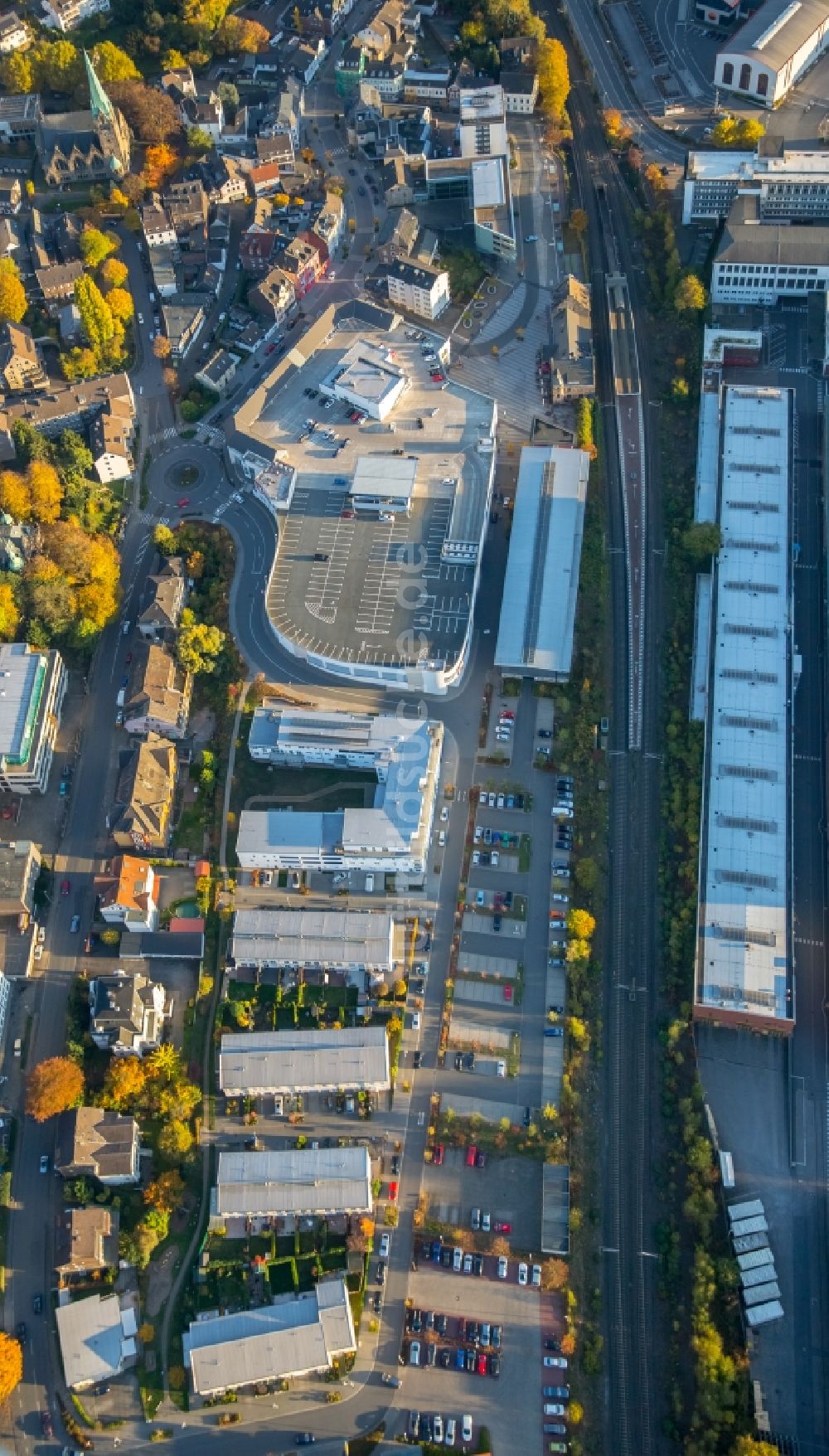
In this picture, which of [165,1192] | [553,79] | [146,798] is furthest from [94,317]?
[165,1192]

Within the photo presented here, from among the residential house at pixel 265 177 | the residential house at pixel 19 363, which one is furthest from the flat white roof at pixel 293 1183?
the residential house at pixel 265 177

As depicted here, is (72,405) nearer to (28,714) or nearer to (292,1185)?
(28,714)

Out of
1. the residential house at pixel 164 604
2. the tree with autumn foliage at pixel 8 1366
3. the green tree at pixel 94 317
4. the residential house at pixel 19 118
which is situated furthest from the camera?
the residential house at pixel 19 118

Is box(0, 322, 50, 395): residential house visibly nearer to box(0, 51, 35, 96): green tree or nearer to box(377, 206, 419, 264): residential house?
box(377, 206, 419, 264): residential house

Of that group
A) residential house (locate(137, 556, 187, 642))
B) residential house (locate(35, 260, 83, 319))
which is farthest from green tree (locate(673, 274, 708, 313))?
residential house (locate(35, 260, 83, 319))

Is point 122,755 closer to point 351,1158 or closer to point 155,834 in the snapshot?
point 155,834

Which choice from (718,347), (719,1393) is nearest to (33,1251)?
(719,1393)

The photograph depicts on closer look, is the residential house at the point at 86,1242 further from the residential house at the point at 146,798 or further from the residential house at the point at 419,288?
the residential house at the point at 419,288

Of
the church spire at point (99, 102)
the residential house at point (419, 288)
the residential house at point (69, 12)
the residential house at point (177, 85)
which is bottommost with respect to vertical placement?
the residential house at point (419, 288)
